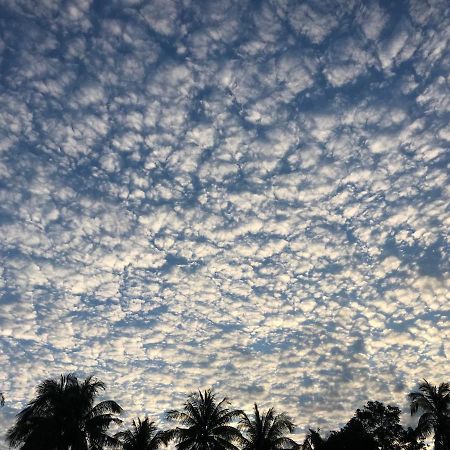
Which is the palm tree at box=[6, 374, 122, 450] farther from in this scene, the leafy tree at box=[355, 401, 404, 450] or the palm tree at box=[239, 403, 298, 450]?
the leafy tree at box=[355, 401, 404, 450]

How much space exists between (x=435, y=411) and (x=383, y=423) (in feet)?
35.1

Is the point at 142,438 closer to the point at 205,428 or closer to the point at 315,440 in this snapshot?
the point at 205,428

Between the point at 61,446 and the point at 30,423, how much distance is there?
8.89 ft

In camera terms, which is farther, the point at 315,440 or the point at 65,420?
the point at 315,440

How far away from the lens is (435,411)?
34.2 meters

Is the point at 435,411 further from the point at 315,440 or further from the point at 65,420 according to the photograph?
the point at 65,420

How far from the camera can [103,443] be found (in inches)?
1112

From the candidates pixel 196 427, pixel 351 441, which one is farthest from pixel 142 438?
pixel 351 441

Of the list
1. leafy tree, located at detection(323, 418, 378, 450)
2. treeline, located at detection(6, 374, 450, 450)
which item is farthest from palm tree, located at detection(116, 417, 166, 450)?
leafy tree, located at detection(323, 418, 378, 450)

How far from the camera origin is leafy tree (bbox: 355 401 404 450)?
1661 inches

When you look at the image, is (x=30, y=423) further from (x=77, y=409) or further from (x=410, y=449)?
(x=410, y=449)

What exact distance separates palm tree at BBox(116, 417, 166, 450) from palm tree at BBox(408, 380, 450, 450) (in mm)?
21229

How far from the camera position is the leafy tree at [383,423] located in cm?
4219

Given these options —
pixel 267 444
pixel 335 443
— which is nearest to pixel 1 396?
pixel 267 444
